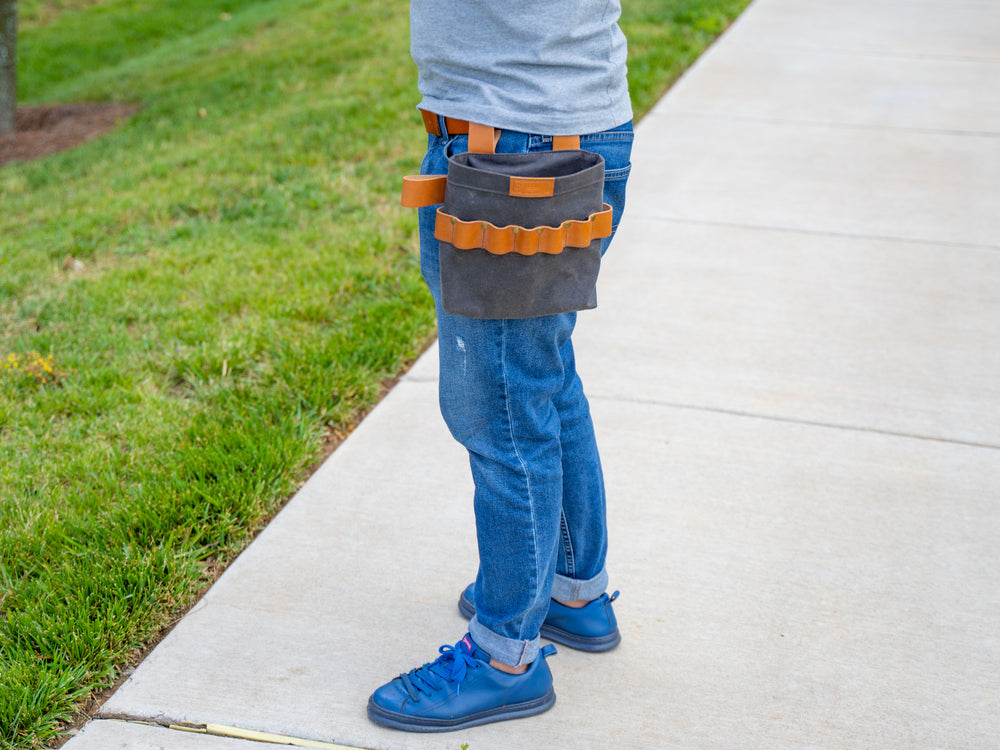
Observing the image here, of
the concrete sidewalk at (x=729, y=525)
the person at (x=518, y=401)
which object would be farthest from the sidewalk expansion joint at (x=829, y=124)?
A: the person at (x=518, y=401)

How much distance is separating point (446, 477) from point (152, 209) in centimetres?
266

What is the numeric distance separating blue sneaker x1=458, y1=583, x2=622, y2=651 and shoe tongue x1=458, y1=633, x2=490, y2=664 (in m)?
0.15

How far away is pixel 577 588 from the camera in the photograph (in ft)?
6.61

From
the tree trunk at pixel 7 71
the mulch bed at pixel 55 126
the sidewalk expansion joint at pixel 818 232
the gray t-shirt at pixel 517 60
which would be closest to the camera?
the gray t-shirt at pixel 517 60

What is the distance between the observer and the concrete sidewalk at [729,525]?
6.23 ft

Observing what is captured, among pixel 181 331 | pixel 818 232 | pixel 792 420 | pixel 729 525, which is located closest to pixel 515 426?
pixel 729 525

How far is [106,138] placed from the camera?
6.37 meters

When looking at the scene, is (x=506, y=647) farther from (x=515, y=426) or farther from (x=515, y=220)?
(x=515, y=220)

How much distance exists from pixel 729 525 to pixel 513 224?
4.17 feet

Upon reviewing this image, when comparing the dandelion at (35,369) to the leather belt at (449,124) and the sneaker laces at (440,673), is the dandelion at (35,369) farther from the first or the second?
the leather belt at (449,124)

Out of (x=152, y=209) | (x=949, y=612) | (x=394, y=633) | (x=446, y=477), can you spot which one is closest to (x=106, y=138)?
(x=152, y=209)

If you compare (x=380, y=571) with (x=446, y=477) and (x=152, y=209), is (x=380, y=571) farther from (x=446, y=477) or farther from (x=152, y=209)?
(x=152, y=209)

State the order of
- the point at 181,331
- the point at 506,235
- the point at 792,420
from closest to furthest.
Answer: the point at 506,235
the point at 792,420
the point at 181,331

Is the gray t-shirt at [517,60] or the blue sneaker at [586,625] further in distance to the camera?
the blue sneaker at [586,625]
